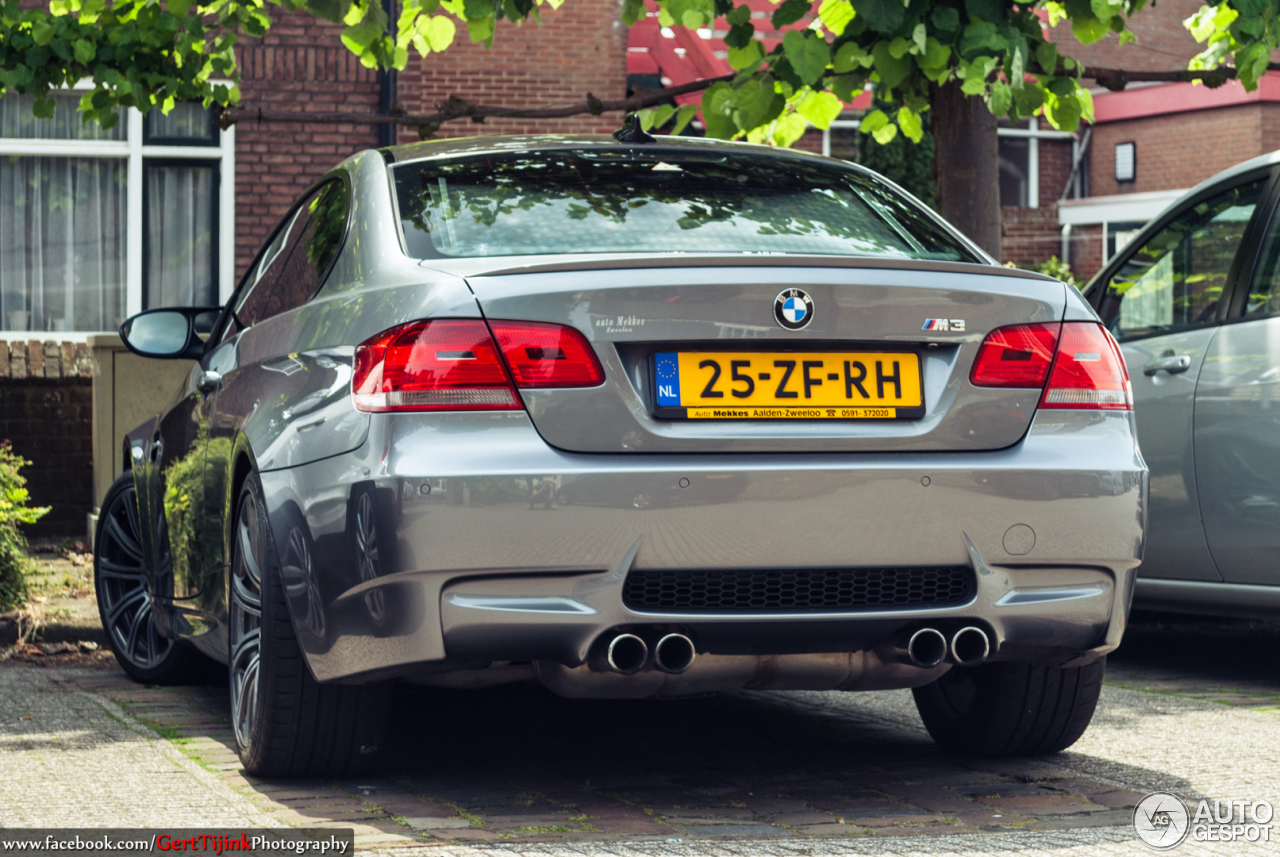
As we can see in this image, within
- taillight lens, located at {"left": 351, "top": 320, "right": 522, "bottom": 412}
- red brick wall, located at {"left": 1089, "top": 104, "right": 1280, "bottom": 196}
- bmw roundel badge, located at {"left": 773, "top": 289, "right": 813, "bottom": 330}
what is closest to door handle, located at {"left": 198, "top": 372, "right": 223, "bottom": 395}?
taillight lens, located at {"left": 351, "top": 320, "right": 522, "bottom": 412}

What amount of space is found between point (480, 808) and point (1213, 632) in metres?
4.66

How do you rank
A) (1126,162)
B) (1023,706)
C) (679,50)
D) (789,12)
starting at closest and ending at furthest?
A: 1. (1023,706)
2. (789,12)
3. (679,50)
4. (1126,162)

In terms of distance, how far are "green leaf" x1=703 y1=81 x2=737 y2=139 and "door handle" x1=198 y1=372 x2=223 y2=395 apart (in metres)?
2.61

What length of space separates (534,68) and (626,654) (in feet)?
35.7

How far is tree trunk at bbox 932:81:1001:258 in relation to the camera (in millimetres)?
7777

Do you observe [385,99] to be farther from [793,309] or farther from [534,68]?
Result: [793,309]

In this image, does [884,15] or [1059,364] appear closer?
[1059,364]

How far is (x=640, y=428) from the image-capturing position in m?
3.42

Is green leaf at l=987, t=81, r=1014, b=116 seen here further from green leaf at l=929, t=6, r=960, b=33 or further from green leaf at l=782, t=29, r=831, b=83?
green leaf at l=782, t=29, r=831, b=83

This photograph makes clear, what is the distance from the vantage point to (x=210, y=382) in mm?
4824

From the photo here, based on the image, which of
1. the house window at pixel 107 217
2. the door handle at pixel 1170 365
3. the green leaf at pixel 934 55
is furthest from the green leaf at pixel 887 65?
the house window at pixel 107 217

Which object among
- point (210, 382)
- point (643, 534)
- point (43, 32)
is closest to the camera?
point (643, 534)

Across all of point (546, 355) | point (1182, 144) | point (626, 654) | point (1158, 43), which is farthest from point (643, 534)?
point (1158, 43)

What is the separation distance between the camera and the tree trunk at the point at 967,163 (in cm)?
778
